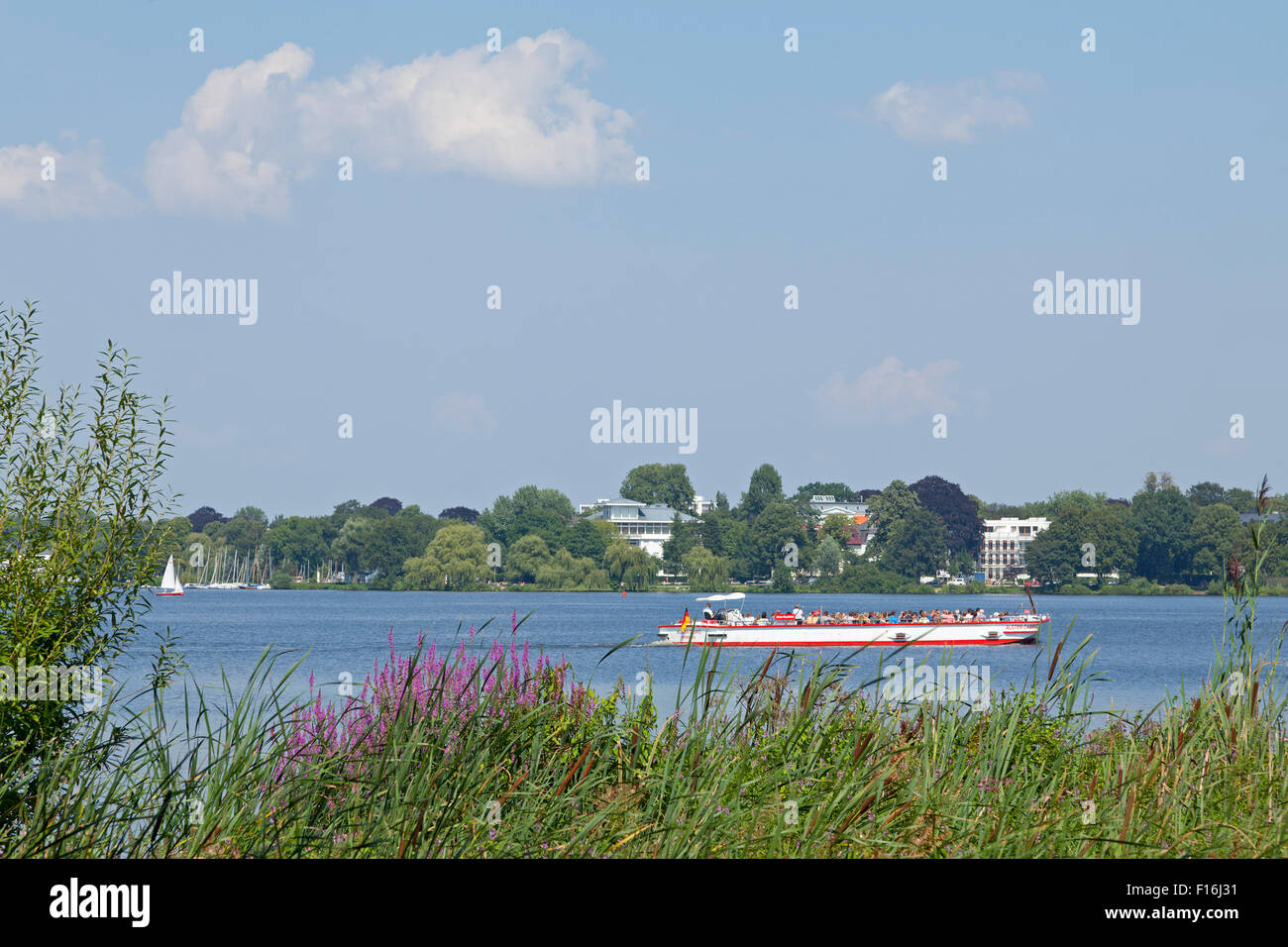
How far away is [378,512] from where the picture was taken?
197 meters

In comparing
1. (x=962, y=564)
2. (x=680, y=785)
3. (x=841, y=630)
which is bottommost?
(x=962, y=564)

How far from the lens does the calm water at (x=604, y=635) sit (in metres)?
44.1

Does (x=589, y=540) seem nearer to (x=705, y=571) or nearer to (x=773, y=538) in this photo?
(x=705, y=571)

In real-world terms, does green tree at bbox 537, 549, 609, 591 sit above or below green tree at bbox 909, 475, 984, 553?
below

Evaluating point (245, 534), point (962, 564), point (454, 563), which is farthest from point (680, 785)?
point (245, 534)

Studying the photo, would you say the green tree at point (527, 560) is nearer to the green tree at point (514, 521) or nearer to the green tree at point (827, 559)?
the green tree at point (514, 521)

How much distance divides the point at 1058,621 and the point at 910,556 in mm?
64020

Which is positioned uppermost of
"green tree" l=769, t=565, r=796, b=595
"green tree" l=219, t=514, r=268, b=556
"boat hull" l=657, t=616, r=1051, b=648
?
"green tree" l=219, t=514, r=268, b=556

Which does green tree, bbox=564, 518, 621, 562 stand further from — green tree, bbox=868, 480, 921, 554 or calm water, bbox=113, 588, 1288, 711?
green tree, bbox=868, 480, 921, 554

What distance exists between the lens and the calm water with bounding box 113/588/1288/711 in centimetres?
4406

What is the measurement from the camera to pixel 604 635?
8481cm

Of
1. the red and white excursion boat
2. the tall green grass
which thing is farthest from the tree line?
the tall green grass
